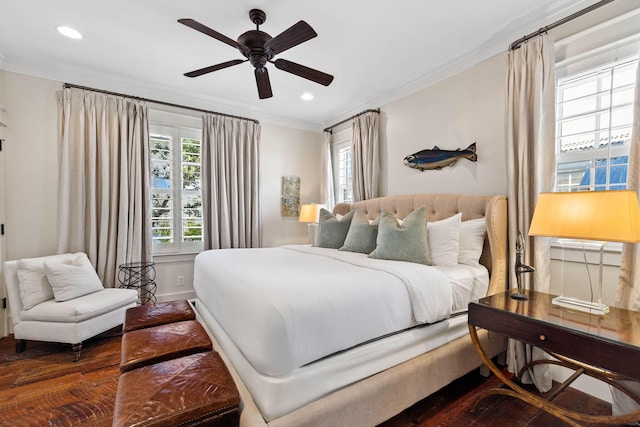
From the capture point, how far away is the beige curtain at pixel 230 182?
3.88 metres

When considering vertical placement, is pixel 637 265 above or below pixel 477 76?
below

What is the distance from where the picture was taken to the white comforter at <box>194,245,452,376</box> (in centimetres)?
126

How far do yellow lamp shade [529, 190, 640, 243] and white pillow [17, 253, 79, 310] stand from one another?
3.96 meters

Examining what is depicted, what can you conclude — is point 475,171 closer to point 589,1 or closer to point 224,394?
point 589,1

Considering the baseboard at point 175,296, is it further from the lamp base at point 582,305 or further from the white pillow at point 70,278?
the lamp base at point 582,305

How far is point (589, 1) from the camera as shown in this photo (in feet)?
6.43

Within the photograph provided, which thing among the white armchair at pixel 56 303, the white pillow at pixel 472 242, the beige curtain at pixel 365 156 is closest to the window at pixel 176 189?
the white armchair at pixel 56 303

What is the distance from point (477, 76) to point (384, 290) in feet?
7.89

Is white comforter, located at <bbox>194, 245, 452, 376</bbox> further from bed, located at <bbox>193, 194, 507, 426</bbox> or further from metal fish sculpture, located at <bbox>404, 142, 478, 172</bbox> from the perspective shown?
metal fish sculpture, located at <bbox>404, 142, 478, 172</bbox>

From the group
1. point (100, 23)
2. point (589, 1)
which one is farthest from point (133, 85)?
point (589, 1)

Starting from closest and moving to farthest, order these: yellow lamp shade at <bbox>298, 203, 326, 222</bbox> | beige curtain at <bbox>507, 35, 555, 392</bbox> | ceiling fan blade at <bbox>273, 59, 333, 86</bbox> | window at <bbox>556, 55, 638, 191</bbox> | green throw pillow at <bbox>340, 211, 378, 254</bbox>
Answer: window at <bbox>556, 55, 638, 191</bbox>, beige curtain at <bbox>507, 35, 555, 392</bbox>, ceiling fan blade at <bbox>273, 59, 333, 86</bbox>, green throw pillow at <bbox>340, 211, 378, 254</bbox>, yellow lamp shade at <bbox>298, 203, 326, 222</bbox>

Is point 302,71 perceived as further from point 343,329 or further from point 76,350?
point 76,350

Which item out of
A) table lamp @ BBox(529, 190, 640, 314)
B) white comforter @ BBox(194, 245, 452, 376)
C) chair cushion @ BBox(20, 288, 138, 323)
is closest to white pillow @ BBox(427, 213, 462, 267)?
white comforter @ BBox(194, 245, 452, 376)

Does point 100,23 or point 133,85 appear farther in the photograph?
point 133,85
